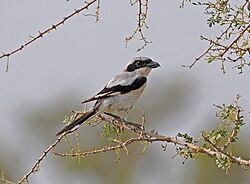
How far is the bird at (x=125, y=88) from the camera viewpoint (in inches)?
109

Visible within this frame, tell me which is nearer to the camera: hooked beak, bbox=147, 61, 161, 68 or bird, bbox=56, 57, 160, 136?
bird, bbox=56, 57, 160, 136

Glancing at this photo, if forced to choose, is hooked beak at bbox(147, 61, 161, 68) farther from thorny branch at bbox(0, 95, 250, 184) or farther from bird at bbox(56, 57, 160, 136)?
thorny branch at bbox(0, 95, 250, 184)

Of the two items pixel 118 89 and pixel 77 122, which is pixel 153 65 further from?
pixel 77 122

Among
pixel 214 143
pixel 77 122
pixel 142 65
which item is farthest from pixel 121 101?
pixel 214 143

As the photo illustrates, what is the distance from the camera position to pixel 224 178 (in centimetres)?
885

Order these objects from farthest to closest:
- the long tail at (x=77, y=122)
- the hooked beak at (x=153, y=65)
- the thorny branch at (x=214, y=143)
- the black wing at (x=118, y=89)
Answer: the hooked beak at (x=153, y=65)
the black wing at (x=118, y=89)
the long tail at (x=77, y=122)
the thorny branch at (x=214, y=143)

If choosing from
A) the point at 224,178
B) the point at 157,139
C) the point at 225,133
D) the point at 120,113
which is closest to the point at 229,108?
the point at 225,133

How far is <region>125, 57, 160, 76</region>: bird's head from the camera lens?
298 cm

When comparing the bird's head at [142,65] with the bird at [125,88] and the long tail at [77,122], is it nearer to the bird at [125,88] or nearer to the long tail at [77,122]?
the bird at [125,88]

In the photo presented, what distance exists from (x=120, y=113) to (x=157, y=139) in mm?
1103

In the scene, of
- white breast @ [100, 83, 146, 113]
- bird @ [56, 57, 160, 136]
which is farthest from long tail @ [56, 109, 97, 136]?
white breast @ [100, 83, 146, 113]

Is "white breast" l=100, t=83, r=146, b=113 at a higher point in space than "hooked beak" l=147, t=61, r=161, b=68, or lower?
lower

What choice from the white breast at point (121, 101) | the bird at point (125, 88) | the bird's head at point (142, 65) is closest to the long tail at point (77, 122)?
the bird at point (125, 88)

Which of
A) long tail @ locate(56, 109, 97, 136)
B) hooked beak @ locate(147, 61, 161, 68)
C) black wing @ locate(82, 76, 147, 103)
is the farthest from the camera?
hooked beak @ locate(147, 61, 161, 68)
